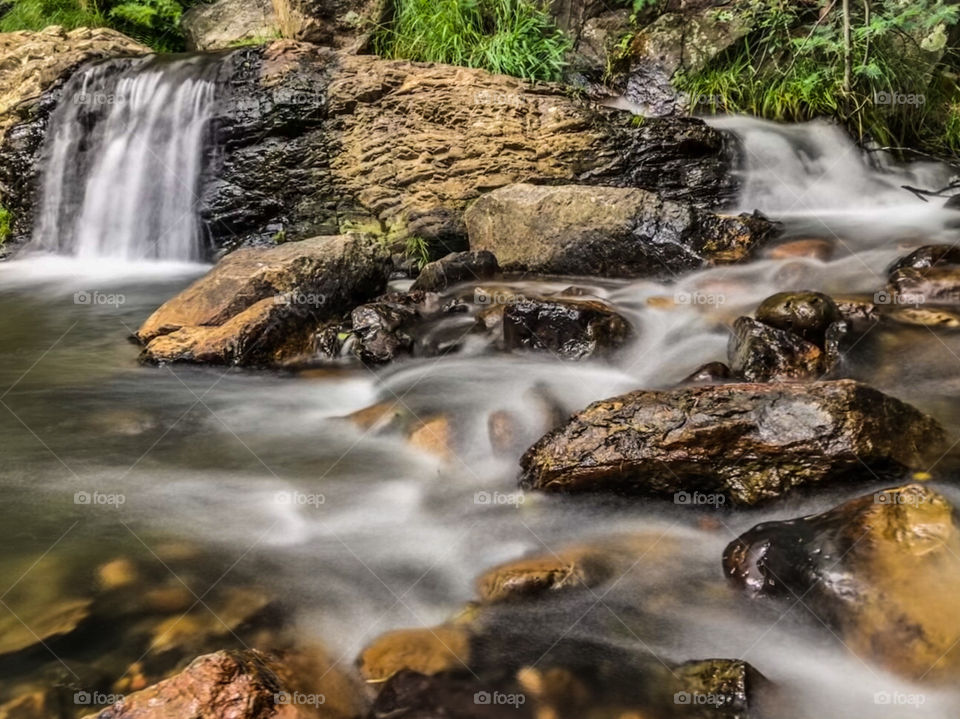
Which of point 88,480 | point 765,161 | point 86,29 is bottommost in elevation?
point 88,480

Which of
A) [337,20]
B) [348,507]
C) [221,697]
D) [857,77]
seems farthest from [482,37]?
[221,697]

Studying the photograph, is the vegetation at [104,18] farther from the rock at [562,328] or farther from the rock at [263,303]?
the rock at [562,328]

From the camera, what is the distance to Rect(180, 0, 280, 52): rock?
36.2 feet

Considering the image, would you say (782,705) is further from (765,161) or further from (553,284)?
(765,161)

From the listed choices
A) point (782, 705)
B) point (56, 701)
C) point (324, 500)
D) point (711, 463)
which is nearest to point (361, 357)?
point (324, 500)

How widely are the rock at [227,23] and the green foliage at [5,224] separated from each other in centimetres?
376

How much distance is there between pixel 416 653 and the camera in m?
2.70

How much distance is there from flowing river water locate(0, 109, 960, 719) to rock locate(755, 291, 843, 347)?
9.0 inches

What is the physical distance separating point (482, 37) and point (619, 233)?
12.9 feet

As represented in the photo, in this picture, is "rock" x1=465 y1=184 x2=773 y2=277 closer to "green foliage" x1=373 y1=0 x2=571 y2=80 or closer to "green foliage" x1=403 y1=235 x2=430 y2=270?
"green foliage" x1=403 y1=235 x2=430 y2=270

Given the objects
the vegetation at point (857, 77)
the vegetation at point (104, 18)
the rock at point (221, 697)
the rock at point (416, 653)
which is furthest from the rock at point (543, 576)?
the vegetation at point (104, 18)

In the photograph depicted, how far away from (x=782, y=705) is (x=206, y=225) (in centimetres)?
746

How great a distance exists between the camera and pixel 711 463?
11.2 ft

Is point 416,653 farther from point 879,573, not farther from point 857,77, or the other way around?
point 857,77
